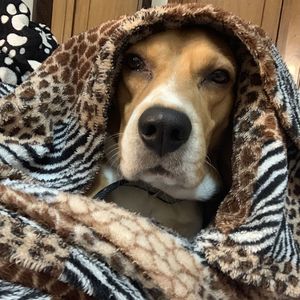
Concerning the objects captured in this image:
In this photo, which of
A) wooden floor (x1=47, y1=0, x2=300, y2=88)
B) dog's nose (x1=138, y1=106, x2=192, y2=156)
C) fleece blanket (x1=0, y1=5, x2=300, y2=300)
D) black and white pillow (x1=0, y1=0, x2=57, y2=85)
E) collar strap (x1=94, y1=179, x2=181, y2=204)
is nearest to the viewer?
fleece blanket (x1=0, y1=5, x2=300, y2=300)

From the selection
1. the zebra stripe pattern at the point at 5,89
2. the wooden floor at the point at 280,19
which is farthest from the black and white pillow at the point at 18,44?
the wooden floor at the point at 280,19

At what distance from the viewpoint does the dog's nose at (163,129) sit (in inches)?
33.8

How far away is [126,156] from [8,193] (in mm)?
258

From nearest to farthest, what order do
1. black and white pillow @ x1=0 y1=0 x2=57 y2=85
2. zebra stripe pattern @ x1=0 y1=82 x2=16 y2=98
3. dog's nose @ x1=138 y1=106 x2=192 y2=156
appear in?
1. dog's nose @ x1=138 y1=106 x2=192 y2=156
2. zebra stripe pattern @ x1=0 y1=82 x2=16 y2=98
3. black and white pillow @ x1=0 y1=0 x2=57 y2=85

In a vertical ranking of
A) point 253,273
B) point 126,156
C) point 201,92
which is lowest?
point 253,273

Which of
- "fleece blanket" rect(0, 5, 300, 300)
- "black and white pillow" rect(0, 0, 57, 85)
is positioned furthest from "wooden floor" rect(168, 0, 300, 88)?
"fleece blanket" rect(0, 5, 300, 300)

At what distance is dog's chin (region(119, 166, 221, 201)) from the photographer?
0.91 m

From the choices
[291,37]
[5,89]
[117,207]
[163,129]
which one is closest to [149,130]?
[163,129]

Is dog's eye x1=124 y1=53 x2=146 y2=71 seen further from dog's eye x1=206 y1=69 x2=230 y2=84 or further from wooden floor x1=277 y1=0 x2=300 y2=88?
wooden floor x1=277 y1=0 x2=300 y2=88

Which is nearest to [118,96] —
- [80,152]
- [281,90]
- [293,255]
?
[80,152]

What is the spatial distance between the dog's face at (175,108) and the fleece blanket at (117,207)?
3 cm

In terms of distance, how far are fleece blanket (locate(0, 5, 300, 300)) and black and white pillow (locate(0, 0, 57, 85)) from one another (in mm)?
322

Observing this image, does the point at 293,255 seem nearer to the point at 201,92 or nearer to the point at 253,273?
the point at 253,273

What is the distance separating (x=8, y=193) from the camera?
705 millimetres
